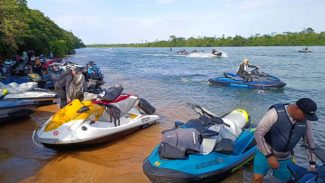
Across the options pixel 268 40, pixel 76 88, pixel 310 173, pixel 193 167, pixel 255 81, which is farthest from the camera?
pixel 268 40

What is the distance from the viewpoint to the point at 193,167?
183 inches

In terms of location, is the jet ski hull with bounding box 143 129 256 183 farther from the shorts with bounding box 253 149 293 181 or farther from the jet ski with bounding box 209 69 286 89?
the jet ski with bounding box 209 69 286 89

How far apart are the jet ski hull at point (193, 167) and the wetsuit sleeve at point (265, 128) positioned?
1040 millimetres

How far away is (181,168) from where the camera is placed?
455 centimetres

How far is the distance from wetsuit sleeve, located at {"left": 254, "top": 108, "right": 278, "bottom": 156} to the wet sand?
Answer: 1.63 m

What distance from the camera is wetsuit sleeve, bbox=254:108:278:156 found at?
152 inches

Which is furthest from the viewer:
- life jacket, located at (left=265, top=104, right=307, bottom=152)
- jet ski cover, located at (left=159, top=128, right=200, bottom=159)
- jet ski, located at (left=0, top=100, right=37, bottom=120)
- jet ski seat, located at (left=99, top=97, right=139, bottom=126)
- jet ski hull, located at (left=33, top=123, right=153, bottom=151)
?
jet ski, located at (left=0, top=100, right=37, bottom=120)

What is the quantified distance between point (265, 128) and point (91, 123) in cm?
388

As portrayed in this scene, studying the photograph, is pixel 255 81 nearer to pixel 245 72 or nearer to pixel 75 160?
pixel 245 72

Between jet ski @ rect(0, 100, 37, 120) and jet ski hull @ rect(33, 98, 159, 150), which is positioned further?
jet ski @ rect(0, 100, 37, 120)

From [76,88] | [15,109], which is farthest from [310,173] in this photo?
[15,109]

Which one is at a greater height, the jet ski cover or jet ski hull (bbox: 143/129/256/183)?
the jet ski cover

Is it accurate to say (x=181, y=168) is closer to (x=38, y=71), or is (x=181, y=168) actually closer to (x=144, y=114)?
(x=144, y=114)

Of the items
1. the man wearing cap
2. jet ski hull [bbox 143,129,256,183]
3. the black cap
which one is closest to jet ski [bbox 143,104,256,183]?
jet ski hull [bbox 143,129,256,183]
